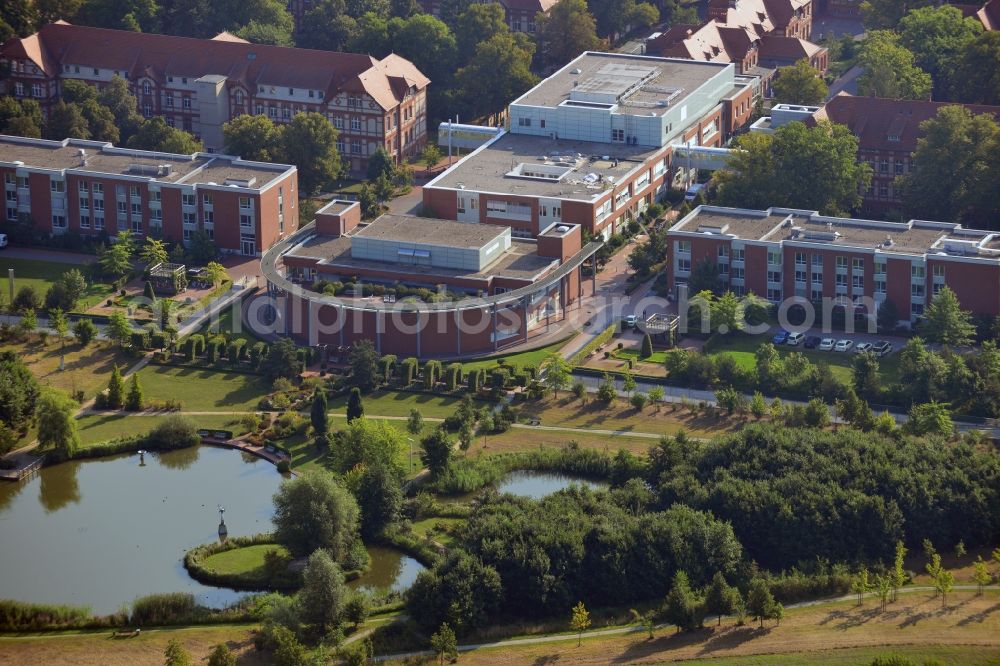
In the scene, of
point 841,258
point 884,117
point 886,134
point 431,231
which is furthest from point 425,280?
point 884,117

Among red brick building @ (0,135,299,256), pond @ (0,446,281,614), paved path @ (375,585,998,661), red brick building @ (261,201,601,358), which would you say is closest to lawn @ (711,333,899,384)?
red brick building @ (261,201,601,358)

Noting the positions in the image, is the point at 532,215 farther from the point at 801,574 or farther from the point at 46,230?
the point at 801,574

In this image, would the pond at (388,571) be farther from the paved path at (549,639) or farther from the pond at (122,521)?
the paved path at (549,639)

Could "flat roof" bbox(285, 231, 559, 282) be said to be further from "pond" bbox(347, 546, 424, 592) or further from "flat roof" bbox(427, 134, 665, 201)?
"pond" bbox(347, 546, 424, 592)

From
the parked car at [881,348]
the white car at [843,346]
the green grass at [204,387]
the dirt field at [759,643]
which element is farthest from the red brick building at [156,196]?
the dirt field at [759,643]

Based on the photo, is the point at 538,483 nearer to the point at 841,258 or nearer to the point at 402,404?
the point at 402,404

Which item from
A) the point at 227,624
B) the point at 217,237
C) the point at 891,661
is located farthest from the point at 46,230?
the point at 891,661
